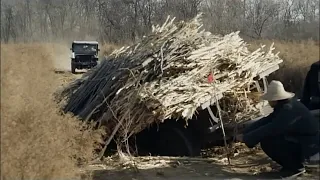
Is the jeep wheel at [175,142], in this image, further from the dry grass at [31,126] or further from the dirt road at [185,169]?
the dry grass at [31,126]

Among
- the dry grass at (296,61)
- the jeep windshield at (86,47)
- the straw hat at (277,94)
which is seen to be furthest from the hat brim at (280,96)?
the jeep windshield at (86,47)

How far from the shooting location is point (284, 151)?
20.7 ft

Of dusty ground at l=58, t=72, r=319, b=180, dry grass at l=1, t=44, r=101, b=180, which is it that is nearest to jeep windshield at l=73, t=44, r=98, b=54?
dusty ground at l=58, t=72, r=319, b=180

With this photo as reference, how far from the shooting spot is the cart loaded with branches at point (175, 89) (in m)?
7.52

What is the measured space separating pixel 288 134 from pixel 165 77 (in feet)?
7.48

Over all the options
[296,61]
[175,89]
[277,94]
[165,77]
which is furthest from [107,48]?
[277,94]

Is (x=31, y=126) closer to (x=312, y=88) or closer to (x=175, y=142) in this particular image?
(x=312, y=88)

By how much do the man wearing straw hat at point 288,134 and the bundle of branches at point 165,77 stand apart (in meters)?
1.38

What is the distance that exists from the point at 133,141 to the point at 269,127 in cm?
265

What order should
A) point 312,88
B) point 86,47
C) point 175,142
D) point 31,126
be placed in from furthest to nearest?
point 86,47
point 175,142
point 312,88
point 31,126

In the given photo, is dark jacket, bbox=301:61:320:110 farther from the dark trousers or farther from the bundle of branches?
the bundle of branches

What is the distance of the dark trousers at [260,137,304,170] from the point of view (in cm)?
624

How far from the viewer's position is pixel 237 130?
8.33 m

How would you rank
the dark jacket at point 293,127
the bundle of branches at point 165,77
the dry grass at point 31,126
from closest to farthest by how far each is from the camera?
the dry grass at point 31,126 < the dark jacket at point 293,127 < the bundle of branches at point 165,77
